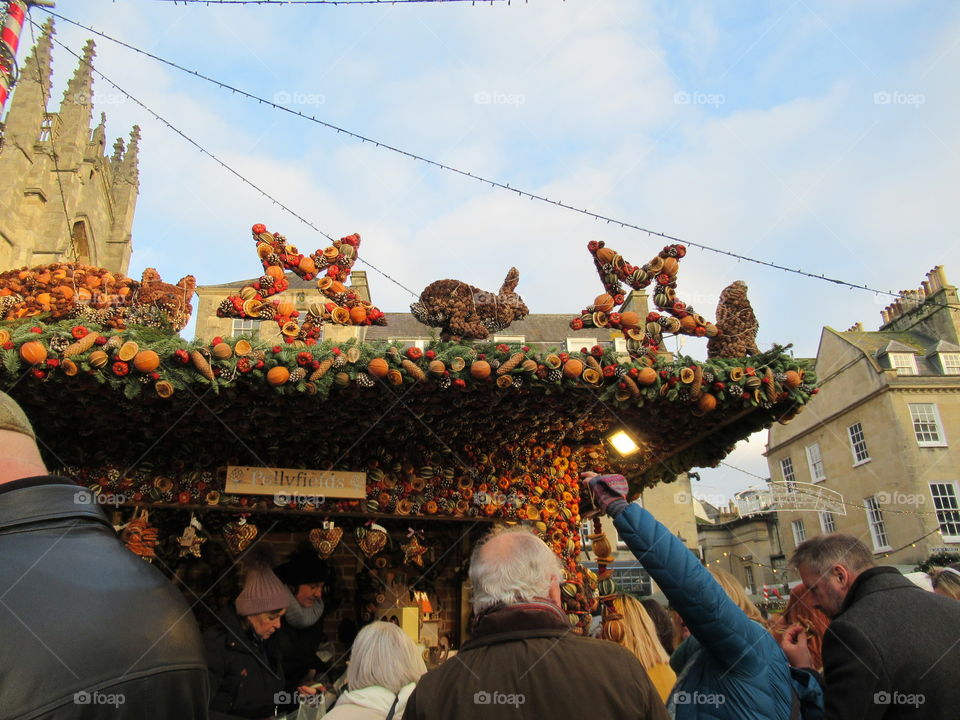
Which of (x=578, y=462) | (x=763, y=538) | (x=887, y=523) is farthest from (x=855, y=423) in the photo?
(x=578, y=462)

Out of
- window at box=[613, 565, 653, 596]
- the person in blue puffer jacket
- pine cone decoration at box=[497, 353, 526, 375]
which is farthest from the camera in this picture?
window at box=[613, 565, 653, 596]

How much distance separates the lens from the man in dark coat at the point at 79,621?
95 cm

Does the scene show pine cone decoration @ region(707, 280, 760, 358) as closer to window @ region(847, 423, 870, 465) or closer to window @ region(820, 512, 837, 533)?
window @ region(847, 423, 870, 465)

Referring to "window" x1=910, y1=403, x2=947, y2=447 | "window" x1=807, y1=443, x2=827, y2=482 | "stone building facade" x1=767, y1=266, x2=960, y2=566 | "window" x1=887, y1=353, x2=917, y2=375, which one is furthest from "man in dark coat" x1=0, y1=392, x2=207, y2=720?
"window" x1=807, y1=443, x2=827, y2=482

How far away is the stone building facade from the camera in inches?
837

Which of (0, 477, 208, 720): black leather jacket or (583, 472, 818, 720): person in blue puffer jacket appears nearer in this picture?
(0, 477, 208, 720): black leather jacket

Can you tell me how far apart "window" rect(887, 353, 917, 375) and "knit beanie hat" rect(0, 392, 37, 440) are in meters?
27.2

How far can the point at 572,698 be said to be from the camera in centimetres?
196

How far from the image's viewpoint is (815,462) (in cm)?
2670

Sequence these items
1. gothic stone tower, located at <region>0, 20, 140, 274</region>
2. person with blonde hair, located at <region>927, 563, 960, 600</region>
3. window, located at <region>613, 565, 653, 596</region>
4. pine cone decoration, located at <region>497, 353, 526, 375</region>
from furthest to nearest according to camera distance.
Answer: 1. window, located at <region>613, 565, 653, 596</region>
2. gothic stone tower, located at <region>0, 20, 140, 274</region>
3. pine cone decoration, located at <region>497, 353, 526, 375</region>
4. person with blonde hair, located at <region>927, 563, 960, 600</region>

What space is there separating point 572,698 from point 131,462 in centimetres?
477

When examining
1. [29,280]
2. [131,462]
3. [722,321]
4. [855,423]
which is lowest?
[131,462]

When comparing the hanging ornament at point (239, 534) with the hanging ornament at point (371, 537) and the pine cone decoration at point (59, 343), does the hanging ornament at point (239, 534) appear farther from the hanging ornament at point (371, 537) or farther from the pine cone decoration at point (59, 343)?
the pine cone decoration at point (59, 343)

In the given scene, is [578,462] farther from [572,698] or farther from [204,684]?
[204,684]
